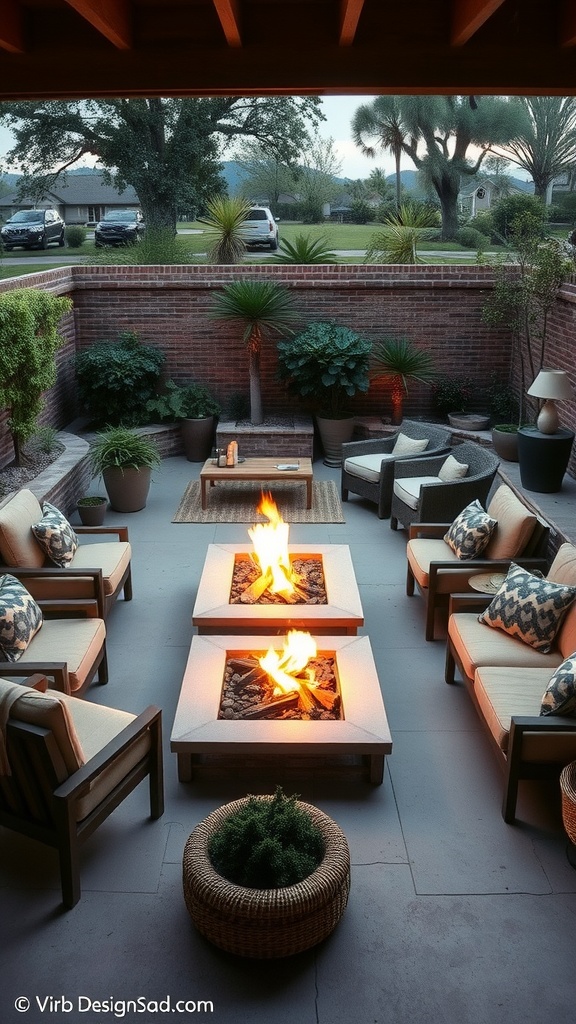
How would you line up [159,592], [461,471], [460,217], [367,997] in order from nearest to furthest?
[367,997] < [159,592] < [461,471] < [460,217]

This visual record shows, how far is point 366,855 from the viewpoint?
368 cm

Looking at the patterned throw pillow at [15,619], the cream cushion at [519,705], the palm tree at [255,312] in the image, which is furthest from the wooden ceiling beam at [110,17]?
the palm tree at [255,312]

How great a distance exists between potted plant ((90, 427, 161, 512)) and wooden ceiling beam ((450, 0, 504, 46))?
5.23 metres

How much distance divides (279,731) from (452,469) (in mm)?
3848

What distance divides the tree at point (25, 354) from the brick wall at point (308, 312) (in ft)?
7.46

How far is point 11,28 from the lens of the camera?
3.38 m

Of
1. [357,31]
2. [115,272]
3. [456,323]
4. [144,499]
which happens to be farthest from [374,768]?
[115,272]

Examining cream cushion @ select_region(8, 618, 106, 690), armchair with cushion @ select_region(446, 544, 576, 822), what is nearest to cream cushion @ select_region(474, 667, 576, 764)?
armchair with cushion @ select_region(446, 544, 576, 822)

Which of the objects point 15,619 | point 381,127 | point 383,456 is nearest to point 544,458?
point 383,456

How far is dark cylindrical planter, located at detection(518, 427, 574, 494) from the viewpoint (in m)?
7.24

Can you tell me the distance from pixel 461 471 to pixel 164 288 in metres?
4.98

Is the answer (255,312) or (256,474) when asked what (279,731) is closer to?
(256,474)

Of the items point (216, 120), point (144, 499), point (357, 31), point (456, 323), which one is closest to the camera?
point (357, 31)

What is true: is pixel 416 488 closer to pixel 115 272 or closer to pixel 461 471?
pixel 461 471
